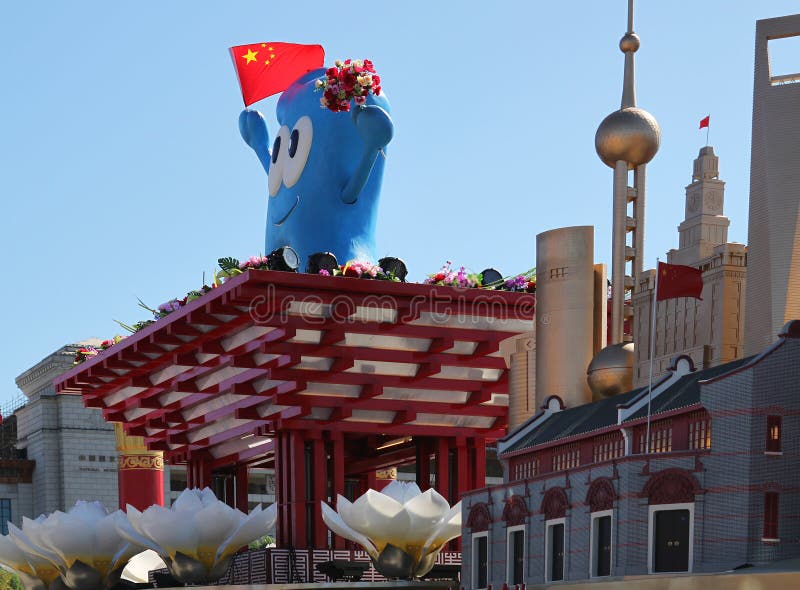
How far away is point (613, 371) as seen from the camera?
36031mm

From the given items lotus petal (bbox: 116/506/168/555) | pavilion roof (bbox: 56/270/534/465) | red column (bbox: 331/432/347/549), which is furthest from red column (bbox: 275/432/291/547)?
lotus petal (bbox: 116/506/168/555)

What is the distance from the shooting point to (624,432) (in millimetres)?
31500

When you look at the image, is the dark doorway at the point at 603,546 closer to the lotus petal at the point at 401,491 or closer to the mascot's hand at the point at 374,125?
the lotus petal at the point at 401,491

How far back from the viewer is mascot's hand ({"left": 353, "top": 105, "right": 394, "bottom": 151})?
40406 mm

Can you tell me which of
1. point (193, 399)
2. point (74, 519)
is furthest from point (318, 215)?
point (74, 519)

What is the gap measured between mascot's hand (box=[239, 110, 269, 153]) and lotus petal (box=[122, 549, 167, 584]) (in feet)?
44.5

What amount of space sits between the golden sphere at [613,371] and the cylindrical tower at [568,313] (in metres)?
1.32

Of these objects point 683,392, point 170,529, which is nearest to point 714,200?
point 683,392

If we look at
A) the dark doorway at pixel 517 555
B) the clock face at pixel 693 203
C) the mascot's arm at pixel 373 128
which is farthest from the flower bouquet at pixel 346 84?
the dark doorway at pixel 517 555

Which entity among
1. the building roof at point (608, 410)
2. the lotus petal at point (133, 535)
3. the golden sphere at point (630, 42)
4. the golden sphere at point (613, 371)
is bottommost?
the lotus petal at point (133, 535)

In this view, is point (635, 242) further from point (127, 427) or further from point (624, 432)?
point (127, 427)

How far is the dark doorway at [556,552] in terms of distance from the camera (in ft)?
108

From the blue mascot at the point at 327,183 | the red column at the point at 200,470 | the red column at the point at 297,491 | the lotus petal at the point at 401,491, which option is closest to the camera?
the lotus petal at the point at 401,491

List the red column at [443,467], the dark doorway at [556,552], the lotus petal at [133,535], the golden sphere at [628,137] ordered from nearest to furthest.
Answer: the dark doorway at [556,552] → the golden sphere at [628,137] → the lotus petal at [133,535] → the red column at [443,467]
